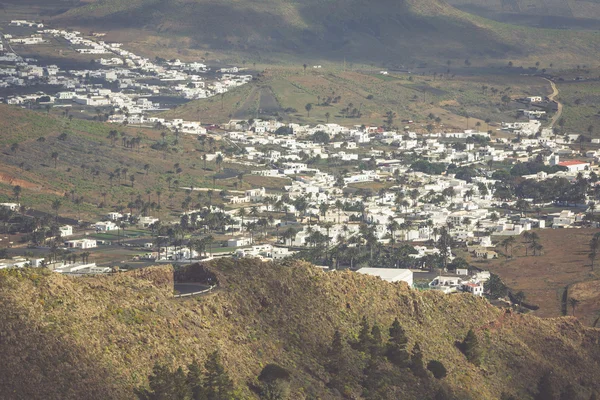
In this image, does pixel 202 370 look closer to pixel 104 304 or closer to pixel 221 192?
pixel 104 304

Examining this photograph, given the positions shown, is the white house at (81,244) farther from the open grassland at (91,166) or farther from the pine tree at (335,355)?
the pine tree at (335,355)

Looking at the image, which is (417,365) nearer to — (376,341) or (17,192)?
(376,341)

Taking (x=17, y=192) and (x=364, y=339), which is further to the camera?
(x=17, y=192)

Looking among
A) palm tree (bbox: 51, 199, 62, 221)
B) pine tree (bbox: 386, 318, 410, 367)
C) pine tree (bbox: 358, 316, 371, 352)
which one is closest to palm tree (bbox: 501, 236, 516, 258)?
palm tree (bbox: 51, 199, 62, 221)

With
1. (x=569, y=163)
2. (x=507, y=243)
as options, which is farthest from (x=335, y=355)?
(x=569, y=163)

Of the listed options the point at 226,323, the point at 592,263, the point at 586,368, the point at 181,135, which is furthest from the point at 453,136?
the point at 226,323

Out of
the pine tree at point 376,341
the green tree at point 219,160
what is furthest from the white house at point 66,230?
the pine tree at point 376,341
